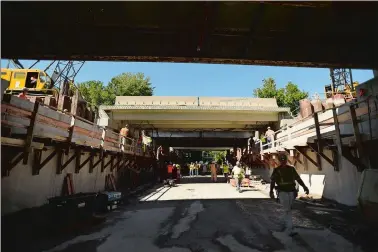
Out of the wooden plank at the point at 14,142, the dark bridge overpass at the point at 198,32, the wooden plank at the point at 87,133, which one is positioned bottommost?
the wooden plank at the point at 14,142

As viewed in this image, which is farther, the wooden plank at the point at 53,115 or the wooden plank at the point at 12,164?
the wooden plank at the point at 53,115

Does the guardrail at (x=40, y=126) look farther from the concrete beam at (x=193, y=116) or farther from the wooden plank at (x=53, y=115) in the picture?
the concrete beam at (x=193, y=116)

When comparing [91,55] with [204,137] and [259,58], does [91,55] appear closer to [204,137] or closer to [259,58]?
[259,58]

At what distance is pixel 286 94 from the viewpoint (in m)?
59.8

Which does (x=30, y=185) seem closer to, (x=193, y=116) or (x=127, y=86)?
(x=193, y=116)

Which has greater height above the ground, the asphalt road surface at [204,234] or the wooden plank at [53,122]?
the wooden plank at [53,122]

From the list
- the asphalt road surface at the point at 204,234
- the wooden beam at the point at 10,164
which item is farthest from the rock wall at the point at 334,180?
the wooden beam at the point at 10,164

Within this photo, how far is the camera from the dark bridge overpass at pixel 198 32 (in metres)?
6.39

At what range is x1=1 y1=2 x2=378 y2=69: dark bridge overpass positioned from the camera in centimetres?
639

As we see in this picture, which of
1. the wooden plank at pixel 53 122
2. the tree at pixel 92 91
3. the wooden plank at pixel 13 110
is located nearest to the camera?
the wooden plank at pixel 13 110

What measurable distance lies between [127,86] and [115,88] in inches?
164

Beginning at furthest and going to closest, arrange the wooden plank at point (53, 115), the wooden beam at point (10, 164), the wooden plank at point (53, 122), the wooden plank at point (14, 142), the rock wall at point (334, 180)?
the rock wall at point (334, 180) → the wooden plank at point (53, 115) → the wooden plank at point (53, 122) → the wooden beam at point (10, 164) → the wooden plank at point (14, 142)

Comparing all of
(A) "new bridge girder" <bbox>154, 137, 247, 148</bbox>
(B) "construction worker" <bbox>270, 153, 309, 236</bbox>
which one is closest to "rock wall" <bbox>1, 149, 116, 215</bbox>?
(B) "construction worker" <bbox>270, 153, 309, 236</bbox>

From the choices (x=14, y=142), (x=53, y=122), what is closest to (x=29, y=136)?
(x=14, y=142)
